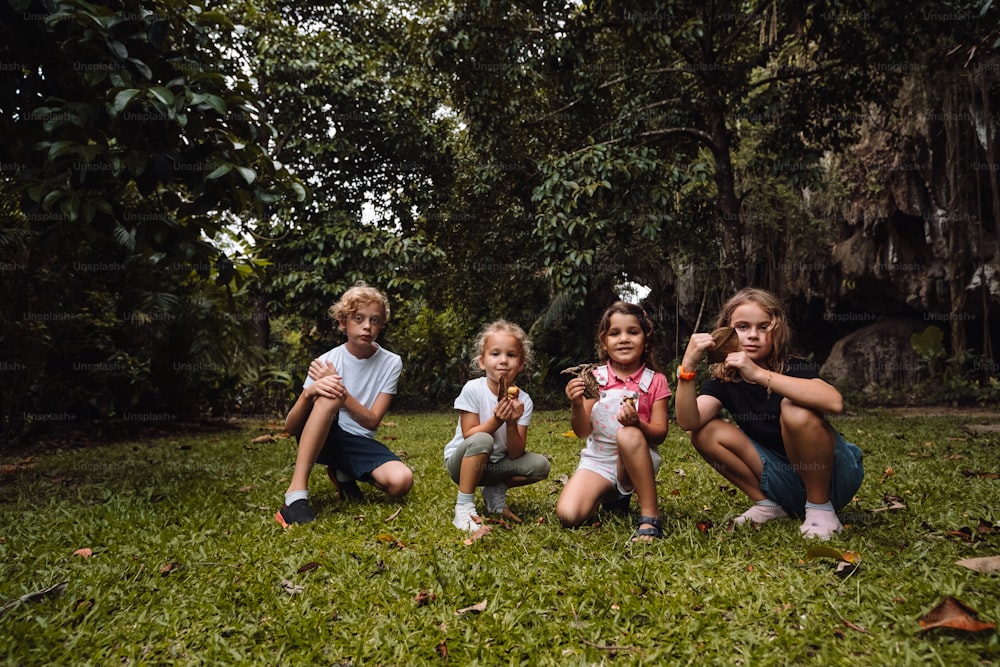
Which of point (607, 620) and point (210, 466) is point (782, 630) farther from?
point (210, 466)

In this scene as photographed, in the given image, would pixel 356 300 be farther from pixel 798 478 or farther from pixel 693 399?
pixel 798 478

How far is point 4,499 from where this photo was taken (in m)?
3.87

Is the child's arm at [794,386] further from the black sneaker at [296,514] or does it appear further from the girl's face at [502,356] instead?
the black sneaker at [296,514]

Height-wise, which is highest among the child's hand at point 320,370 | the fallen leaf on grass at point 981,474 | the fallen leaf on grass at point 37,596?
the child's hand at point 320,370

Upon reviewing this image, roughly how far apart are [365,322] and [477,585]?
1658 mm

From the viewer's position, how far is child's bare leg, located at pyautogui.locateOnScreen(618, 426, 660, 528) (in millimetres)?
2762

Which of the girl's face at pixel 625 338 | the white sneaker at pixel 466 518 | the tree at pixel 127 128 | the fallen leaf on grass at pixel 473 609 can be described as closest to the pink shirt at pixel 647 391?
the girl's face at pixel 625 338

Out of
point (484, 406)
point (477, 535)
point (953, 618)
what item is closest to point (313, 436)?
point (484, 406)

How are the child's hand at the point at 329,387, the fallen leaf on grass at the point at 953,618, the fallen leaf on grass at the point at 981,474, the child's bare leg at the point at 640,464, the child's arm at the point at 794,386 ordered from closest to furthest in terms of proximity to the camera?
the fallen leaf on grass at the point at 953,618
the child's arm at the point at 794,386
the child's bare leg at the point at 640,464
the child's hand at the point at 329,387
the fallen leaf on grass at the point at 981,474

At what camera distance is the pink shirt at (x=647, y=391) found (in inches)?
114

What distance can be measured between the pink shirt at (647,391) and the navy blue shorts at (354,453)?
1.34 metres

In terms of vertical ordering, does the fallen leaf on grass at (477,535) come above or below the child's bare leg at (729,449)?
below

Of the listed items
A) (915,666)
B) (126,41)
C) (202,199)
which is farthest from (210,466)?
(915,666)

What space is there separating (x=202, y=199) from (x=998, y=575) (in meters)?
3.69
